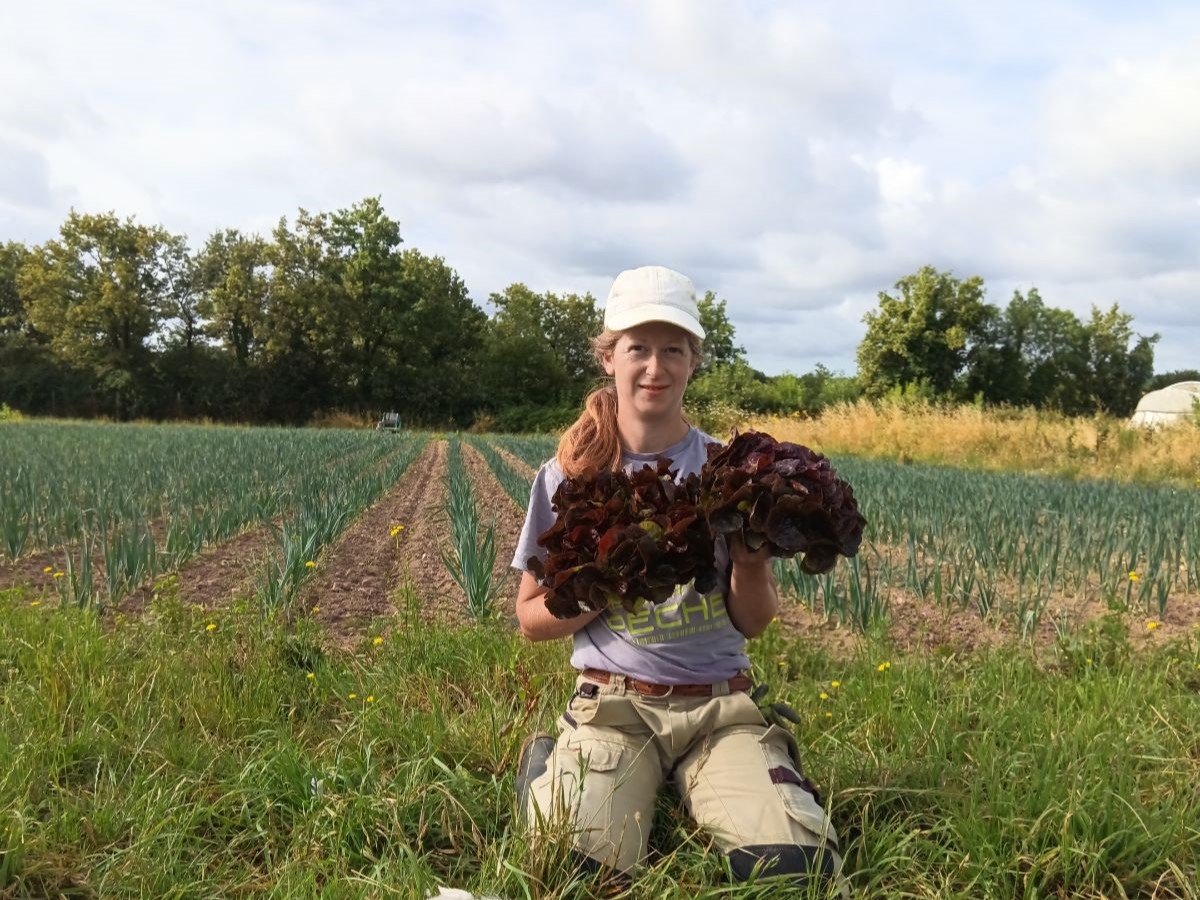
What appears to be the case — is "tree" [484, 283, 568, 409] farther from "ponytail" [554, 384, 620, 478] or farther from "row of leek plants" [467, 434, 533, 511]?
"ponytail" [554, 384, 620, 478]

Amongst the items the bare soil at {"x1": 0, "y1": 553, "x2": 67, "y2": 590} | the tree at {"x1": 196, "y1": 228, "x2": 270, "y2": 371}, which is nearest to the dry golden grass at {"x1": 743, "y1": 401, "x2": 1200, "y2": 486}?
the bare soil at {"x1": 0, "y1": 553, "x2": 67, "y2": 590}

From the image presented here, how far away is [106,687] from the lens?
9.16 ft

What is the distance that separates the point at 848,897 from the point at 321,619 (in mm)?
3001

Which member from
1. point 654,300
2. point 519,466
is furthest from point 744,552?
point 519,466

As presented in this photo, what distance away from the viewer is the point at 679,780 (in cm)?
209

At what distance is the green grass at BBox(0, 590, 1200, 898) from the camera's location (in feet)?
6.27

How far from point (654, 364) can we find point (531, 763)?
1.06 metres

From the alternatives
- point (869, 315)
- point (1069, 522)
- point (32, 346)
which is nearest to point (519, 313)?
point (869, 315)

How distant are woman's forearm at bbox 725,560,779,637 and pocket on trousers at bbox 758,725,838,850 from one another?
0.27 m

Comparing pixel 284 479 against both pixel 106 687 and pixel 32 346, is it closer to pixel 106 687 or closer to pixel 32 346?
pixel 106 687

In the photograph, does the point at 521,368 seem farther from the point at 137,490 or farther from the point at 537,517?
the point at 537,517

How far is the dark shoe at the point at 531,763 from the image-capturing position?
1.99 metres

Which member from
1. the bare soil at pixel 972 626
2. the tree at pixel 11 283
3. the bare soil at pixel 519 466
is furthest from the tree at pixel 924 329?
the tree at pixel 11 283

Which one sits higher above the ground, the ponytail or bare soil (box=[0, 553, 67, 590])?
the ponytail
